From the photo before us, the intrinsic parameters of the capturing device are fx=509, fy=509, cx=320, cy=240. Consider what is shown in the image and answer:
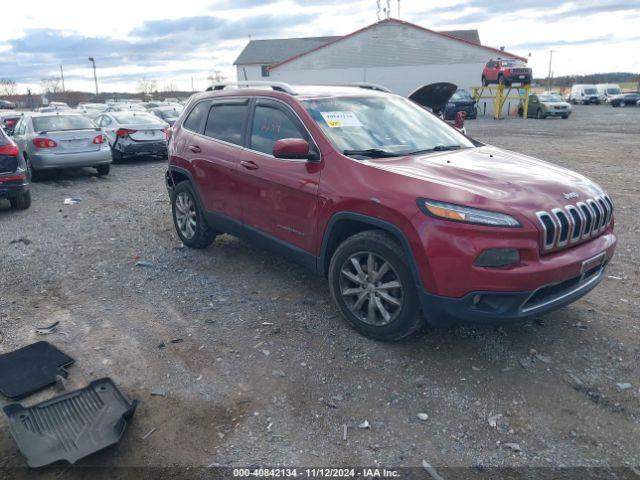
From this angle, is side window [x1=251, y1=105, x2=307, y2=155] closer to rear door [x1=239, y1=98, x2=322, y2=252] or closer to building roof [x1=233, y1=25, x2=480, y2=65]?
rear door [x1=239, y1=98, x2=322, y2=252]

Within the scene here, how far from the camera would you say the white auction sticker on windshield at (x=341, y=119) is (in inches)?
169

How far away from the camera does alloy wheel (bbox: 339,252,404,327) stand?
143 inches

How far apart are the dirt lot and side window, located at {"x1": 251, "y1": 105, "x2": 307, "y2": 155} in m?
1.39

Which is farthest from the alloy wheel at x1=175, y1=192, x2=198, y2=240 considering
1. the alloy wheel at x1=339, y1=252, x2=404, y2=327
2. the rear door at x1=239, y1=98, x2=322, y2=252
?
the alloy wheel at x1=339, y1=252, x2=404, y2=327

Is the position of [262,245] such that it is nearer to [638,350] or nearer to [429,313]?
[429,313]

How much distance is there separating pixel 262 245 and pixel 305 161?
107 cm

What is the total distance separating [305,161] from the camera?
4184mm

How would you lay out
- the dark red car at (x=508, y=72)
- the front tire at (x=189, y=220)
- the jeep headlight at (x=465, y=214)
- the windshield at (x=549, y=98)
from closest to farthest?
the jeep headlight at (x=465, y=214), the front tire at (x=189, y=220), the dark red car at (x=508, y=72), the windshield at (x=549, y=98)

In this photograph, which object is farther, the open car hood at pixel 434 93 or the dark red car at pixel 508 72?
the dark red car at pixel 508 72

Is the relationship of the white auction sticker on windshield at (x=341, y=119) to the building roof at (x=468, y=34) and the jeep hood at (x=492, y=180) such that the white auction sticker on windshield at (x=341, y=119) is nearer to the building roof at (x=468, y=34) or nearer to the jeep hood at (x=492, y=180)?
the jeep hood at (x=492, y=180)

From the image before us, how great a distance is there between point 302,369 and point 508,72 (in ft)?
100

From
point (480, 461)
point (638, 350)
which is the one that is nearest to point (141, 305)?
point (480, 461)

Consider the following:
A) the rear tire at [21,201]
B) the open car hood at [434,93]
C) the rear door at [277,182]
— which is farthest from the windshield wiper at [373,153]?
the rear tire at [21,201]

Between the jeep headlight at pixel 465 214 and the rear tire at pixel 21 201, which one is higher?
the jeep headlight at pixel 465 214
